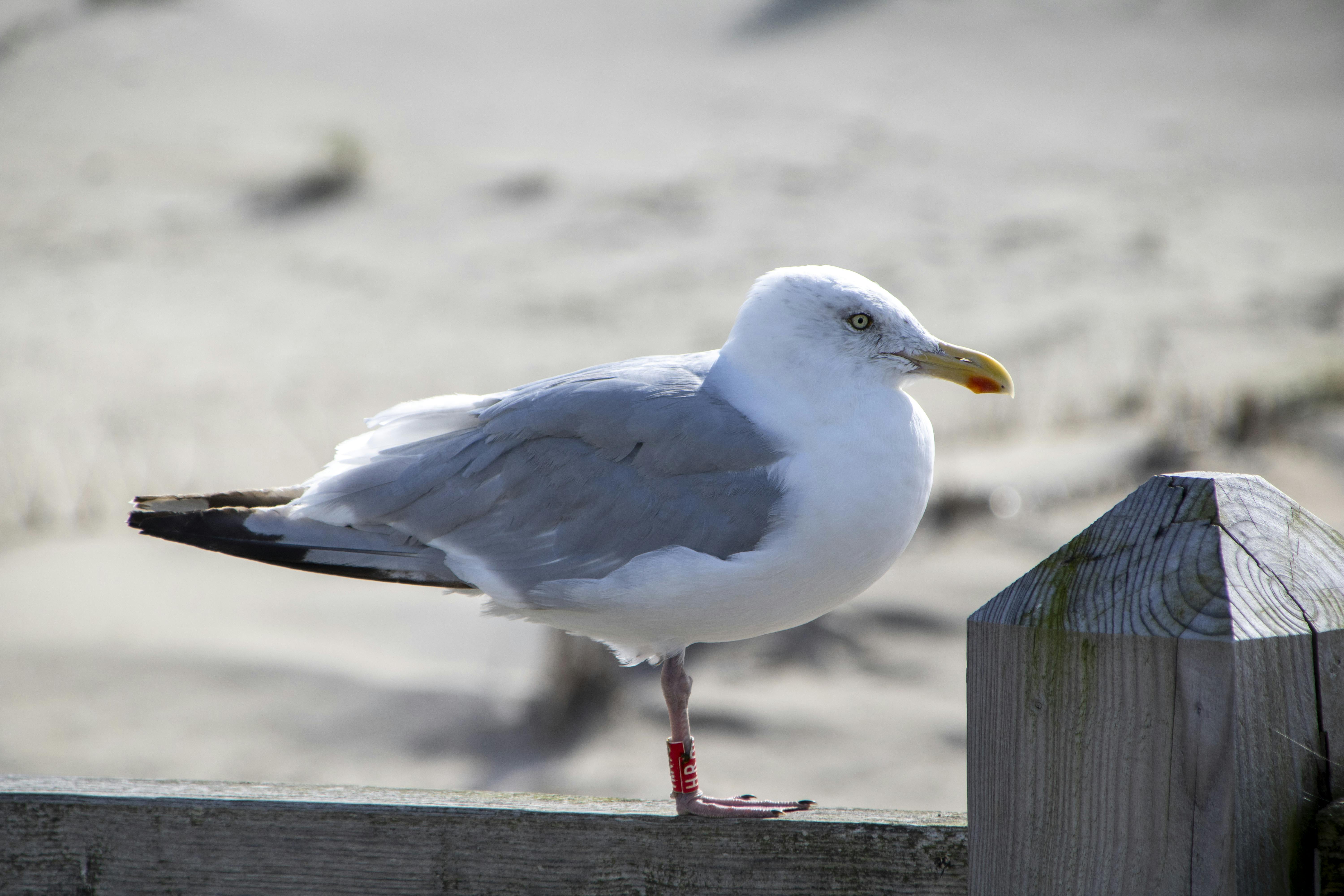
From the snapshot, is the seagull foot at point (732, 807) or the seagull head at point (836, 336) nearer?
the seagull foot at point (732, 807)

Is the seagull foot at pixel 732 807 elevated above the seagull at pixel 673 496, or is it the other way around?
the seagull at pixel 673 496

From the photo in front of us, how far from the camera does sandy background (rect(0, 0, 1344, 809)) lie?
241 inches

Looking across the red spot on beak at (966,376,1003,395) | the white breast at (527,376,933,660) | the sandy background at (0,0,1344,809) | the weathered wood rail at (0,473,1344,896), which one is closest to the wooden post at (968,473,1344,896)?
the weathered wood rail at (0,473,1344,896)

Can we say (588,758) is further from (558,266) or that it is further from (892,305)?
(558,266)

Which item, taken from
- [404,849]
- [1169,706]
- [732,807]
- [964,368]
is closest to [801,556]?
[732,807]

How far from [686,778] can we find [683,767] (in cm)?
3

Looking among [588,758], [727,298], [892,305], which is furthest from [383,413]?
[727,298]

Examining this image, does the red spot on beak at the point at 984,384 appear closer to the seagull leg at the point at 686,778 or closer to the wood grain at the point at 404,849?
the seagull leg at the point at 686,778

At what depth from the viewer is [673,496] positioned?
2262 mm

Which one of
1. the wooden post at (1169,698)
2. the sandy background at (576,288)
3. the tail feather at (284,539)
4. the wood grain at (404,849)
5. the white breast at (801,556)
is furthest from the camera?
the sandy background at (576,288)

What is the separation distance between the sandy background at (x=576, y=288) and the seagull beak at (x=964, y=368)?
10.9 feet

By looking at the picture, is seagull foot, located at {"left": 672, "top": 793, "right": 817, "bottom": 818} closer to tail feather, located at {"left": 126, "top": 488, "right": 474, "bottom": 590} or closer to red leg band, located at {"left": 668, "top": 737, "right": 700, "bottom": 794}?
red leg band, located at {"left": 668, "top": 737, "right": 700, "bottom": 794}

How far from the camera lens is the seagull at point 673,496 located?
2125 millimetres

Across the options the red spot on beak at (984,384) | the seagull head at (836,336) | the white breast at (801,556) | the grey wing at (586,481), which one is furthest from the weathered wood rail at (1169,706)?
the red spot on beak at (984,384)
